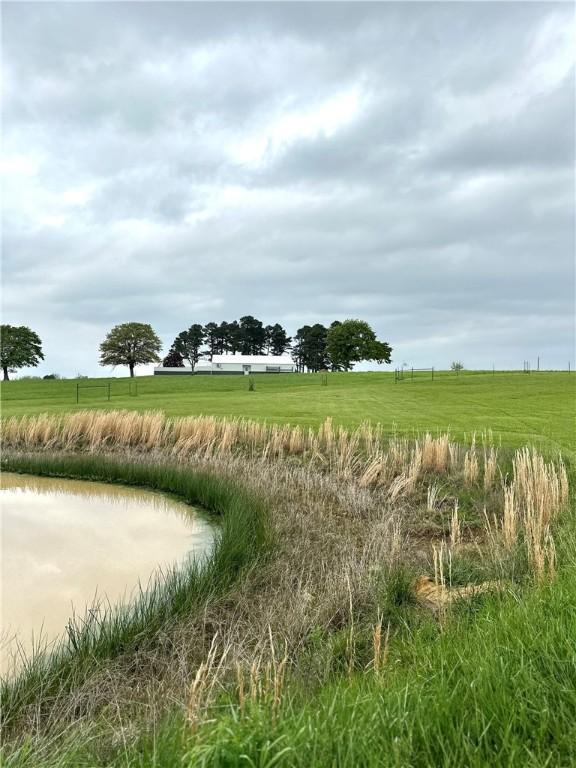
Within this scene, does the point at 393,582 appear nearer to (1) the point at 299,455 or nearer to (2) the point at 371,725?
(2) the point at 371,725

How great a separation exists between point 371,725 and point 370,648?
5.71 feet

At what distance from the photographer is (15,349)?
193 ft

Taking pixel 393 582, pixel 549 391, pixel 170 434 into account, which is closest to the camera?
pixel 393 582

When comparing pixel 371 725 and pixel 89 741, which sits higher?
pixel 371 725

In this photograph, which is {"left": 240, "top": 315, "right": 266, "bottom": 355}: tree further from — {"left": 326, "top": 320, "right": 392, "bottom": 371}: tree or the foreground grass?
the foreground grass

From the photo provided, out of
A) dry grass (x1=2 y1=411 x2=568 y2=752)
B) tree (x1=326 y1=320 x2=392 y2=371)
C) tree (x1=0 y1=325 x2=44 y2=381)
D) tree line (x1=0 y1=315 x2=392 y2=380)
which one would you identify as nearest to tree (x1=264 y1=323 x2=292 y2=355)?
tree line (x1=0 y1=315 x2=392 y2=380)

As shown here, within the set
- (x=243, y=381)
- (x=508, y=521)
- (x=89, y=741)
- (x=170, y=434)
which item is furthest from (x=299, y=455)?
(x=243, y=381)

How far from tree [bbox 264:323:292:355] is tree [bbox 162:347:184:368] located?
13746 mm

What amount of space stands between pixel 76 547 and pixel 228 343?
3248 inches

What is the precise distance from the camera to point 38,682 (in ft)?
11.2

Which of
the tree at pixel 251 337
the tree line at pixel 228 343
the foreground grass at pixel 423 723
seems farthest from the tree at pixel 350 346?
the foreground grass at pixel 423 723

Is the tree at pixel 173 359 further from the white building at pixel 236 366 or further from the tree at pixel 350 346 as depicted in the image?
the tree at pixel 350 346

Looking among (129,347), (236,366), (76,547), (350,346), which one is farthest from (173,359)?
(76,547)

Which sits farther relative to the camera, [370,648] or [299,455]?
[299,455]
